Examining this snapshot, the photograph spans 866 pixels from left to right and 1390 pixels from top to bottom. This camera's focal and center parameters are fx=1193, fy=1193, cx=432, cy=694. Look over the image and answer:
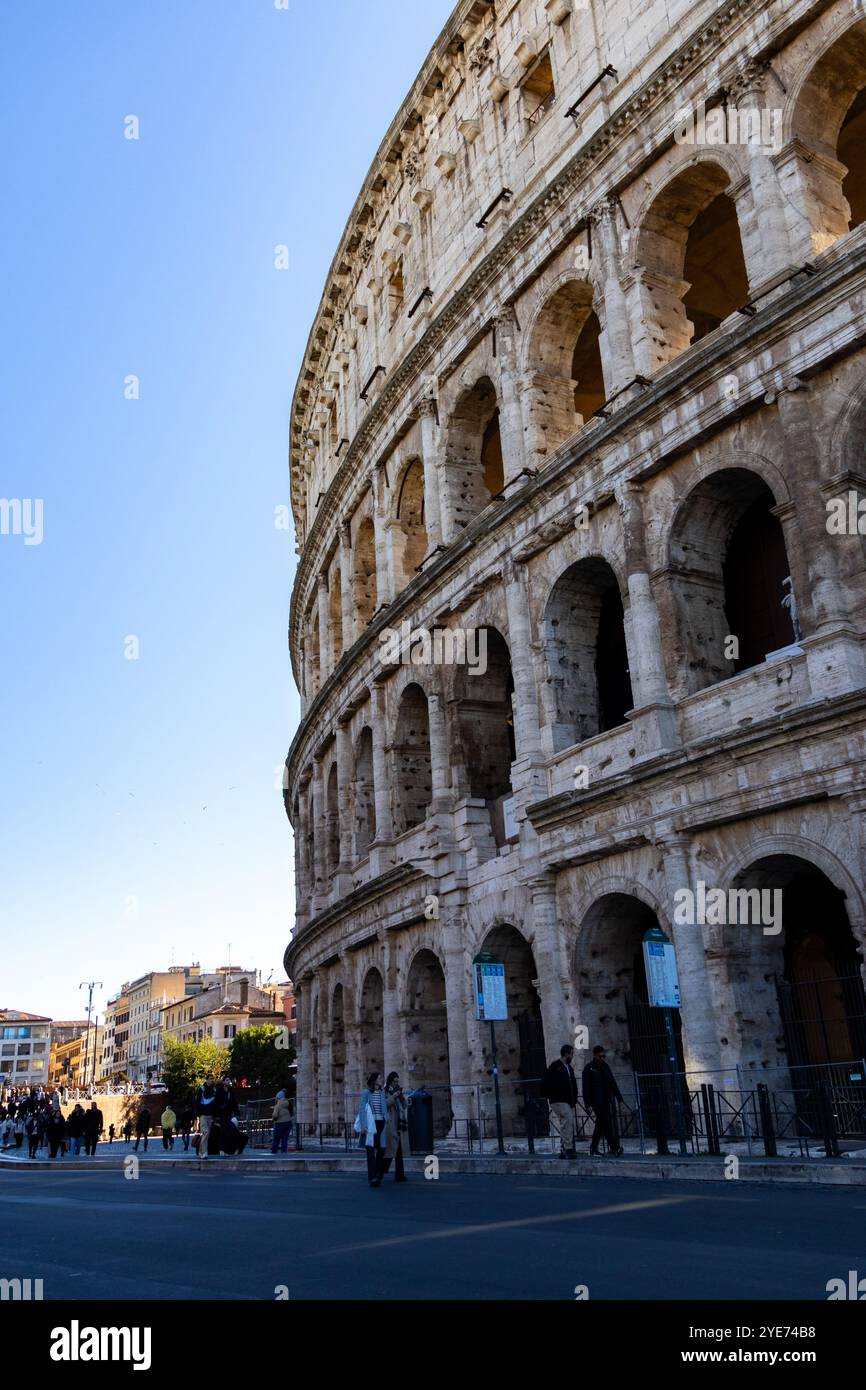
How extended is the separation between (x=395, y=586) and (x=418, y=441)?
128 inches

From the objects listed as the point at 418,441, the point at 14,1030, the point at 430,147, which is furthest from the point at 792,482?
the point at 14,1030

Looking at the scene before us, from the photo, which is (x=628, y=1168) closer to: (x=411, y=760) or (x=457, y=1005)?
(x=457, y=1005)

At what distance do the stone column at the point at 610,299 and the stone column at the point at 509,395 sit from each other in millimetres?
2379

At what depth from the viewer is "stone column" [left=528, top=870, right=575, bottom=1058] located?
733 inches

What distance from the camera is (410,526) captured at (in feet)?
91.0

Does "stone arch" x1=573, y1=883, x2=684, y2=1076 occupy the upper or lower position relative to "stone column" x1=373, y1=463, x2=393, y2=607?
lower

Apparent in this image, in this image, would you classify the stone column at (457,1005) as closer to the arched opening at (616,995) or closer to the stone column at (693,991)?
the arched opening at (616,995)

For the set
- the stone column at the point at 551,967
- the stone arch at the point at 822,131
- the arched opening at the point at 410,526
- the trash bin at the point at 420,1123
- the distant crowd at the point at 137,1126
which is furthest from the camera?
the arched opening at the point at 410,526

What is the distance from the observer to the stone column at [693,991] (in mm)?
15719

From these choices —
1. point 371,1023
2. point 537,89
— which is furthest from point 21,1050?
point 537,89

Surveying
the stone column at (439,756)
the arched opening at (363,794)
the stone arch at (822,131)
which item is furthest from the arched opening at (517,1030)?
the stone arch at (822,131)

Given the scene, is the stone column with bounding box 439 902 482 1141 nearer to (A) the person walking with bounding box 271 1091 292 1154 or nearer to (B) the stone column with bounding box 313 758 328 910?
(A) the person walking with bounding box 271 1091 292 1154

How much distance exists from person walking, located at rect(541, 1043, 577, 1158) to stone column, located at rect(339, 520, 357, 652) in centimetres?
1619

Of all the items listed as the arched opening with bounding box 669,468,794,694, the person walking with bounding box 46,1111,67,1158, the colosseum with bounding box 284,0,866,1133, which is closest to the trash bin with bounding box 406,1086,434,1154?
the colosseum with bounding box 284,0,866,1133
